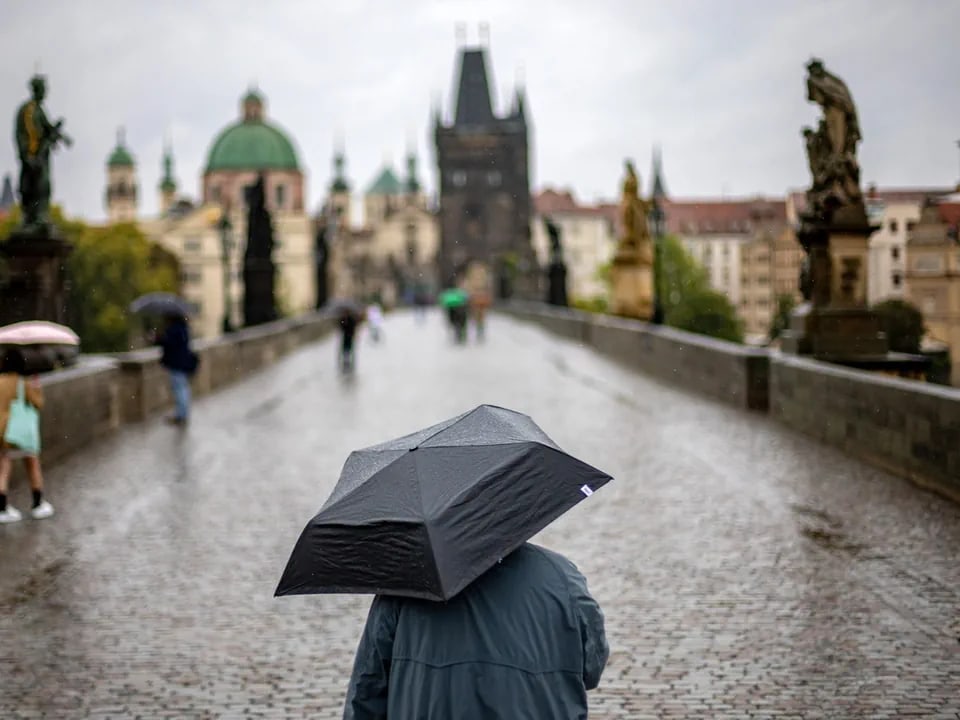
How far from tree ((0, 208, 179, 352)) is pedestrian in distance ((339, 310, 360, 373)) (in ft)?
181

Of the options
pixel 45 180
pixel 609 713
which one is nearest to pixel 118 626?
pixel 609 713

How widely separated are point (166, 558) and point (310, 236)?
138053 mm

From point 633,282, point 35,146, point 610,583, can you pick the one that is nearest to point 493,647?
point 610,583

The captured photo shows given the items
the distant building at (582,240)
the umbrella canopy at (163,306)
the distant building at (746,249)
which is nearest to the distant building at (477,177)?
the distant building at (582,240)

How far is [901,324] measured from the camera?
17000mm

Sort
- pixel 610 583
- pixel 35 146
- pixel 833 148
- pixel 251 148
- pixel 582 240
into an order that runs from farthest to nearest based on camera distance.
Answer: pixel 582 240 → pixel 251 148 → pixel 35 146 → pixel 833 148 → pixel 610 583

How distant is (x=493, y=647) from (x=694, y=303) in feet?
200

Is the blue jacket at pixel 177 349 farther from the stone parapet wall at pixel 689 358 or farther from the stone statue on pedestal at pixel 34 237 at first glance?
the stone parapet wall at pixel 689 358

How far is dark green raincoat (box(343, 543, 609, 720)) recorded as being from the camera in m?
3.36

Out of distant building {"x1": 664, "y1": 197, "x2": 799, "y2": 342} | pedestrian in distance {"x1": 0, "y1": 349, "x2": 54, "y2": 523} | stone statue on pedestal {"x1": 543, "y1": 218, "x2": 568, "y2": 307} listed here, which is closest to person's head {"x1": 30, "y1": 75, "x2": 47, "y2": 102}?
pedestrian in distance {"x1": 0, "y1": 349, "x2": 54, "y2": 523}

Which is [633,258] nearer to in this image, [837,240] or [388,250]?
[837,240]

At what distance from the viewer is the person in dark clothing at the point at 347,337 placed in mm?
29094

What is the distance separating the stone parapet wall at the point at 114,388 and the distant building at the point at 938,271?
28.2 feet

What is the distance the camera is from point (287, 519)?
10883 mm
